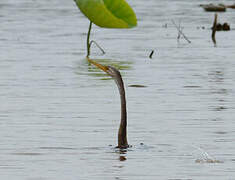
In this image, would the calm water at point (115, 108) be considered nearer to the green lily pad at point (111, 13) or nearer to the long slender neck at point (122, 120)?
the long slender neck at point (122, 120)

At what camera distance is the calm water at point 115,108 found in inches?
504

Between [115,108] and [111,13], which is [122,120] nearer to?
[115,108]

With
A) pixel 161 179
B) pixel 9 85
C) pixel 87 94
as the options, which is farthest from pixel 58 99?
A: pixel 161 179

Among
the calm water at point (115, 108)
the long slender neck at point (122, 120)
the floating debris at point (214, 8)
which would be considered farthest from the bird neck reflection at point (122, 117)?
the floating debris at point (214, 8)

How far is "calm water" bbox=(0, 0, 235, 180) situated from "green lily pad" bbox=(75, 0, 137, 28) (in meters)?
1.13

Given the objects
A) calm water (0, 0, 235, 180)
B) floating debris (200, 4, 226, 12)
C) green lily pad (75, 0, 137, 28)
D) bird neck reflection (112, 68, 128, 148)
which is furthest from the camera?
floating debris (200, 4, 226, 12)

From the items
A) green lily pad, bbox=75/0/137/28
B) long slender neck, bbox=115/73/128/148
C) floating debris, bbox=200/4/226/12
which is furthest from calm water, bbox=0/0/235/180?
floating debris, bbox=200/4/226/12

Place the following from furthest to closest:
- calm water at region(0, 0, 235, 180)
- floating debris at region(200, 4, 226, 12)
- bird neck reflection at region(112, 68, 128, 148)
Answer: floating debris at region(200, 4, 226, 12), bird neck reflection at region(112, 68, 128, 148), calm water at region(0, 0, 235, 180)

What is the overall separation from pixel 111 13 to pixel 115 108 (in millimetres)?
5552

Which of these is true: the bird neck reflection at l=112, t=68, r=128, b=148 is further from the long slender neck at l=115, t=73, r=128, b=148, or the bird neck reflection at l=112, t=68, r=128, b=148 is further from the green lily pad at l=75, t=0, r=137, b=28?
the green lily pad at l=75, t=0, r=137, b=28

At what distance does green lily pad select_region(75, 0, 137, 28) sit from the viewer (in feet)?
75.7

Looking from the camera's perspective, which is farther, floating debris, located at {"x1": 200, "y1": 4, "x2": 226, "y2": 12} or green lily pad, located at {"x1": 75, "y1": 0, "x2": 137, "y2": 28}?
floating debris, located at {"x1": 200, "y1": 4, "x2": 226, "y2": 12}

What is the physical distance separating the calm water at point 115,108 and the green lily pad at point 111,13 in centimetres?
113

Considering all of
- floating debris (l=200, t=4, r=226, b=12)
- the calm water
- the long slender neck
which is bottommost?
floating debris (l=200, t=4, r=226, b=12)
